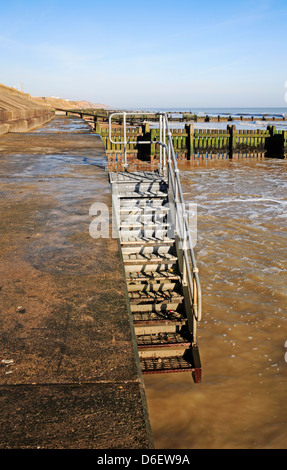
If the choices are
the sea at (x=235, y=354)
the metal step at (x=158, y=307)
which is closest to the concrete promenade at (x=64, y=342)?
the metal step at (x=158, y=307)

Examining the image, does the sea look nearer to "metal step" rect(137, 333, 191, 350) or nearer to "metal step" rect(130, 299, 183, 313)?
"metal step" rect(137, 333, 191, 350)

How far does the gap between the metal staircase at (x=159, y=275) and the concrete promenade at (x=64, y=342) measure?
705mm

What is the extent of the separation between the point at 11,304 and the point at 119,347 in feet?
3.27

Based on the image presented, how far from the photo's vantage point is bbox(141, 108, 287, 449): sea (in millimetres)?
3322

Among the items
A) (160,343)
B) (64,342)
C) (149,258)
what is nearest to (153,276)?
(149,258)

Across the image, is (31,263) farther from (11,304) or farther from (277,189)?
(277,189)

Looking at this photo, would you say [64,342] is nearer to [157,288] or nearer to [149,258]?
[157,288]

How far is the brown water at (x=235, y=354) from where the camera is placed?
332cm

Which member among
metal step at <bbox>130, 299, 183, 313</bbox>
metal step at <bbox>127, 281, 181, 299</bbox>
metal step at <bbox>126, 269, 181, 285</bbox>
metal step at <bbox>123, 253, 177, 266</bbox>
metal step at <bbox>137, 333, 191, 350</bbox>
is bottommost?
metal step at <bbox>137, 333, 191, 350</bbox>

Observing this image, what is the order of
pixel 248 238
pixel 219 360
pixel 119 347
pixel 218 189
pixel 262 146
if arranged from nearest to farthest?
pixel 119 347
pixel 219 360
pixel 248 238
pixel 218 189
pixel 262 146

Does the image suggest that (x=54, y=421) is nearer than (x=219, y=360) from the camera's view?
Yes

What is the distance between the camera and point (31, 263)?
3.50 m

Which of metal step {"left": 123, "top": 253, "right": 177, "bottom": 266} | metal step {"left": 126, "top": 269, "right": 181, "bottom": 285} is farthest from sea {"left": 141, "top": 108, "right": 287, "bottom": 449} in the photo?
metal step {"left": 123, "top": 253, "right": 177, "bottom": 266}

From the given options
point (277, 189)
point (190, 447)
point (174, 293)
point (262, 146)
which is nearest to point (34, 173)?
point (174, 293)
